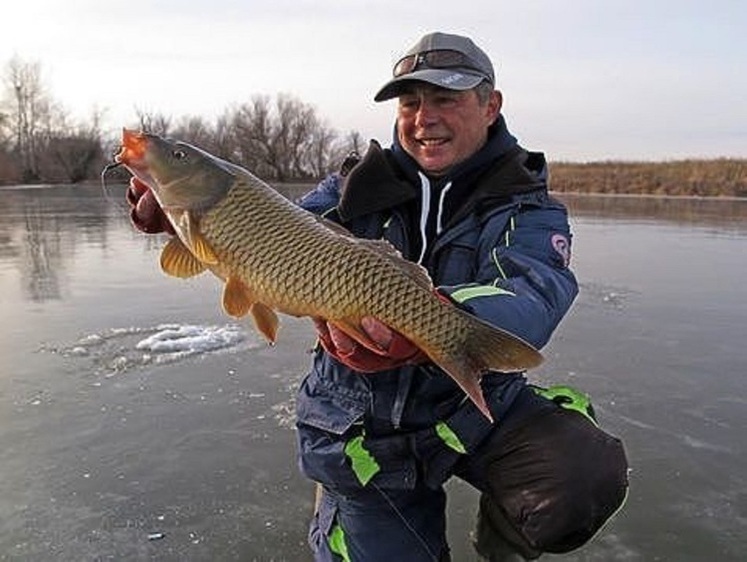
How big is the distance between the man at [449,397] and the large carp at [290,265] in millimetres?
278

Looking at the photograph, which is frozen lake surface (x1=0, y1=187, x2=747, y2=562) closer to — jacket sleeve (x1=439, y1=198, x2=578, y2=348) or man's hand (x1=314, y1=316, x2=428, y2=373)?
man's hand (x1=314, y1=316, x2=428, y2=373)

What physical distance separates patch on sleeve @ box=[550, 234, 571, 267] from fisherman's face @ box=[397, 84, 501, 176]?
19.3 inches

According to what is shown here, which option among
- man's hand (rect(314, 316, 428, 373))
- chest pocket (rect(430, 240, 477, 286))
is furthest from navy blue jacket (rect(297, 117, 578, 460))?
man's hand (rect(314, 316, 428, 373))

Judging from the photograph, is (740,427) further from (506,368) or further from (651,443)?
(506,368)

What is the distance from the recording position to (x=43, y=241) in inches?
487

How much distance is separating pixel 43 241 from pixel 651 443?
11.0 meters

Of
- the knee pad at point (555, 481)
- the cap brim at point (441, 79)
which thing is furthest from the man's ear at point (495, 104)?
the knee pad at point (555, 481)

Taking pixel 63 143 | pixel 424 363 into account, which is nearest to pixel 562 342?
pixel 424 363

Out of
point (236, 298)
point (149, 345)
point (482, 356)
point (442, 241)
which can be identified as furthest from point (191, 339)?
point (482, 356)

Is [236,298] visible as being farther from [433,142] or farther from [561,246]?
[561,246]

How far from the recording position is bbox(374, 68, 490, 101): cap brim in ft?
8.71

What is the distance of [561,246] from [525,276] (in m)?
0.26

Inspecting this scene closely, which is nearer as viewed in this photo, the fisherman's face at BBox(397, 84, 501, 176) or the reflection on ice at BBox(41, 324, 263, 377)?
the fisherman's face at BBox(397, 84, 501, 176)

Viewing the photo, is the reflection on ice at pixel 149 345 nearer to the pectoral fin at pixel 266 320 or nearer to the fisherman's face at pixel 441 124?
the pectoral fin at pixel 266 320
